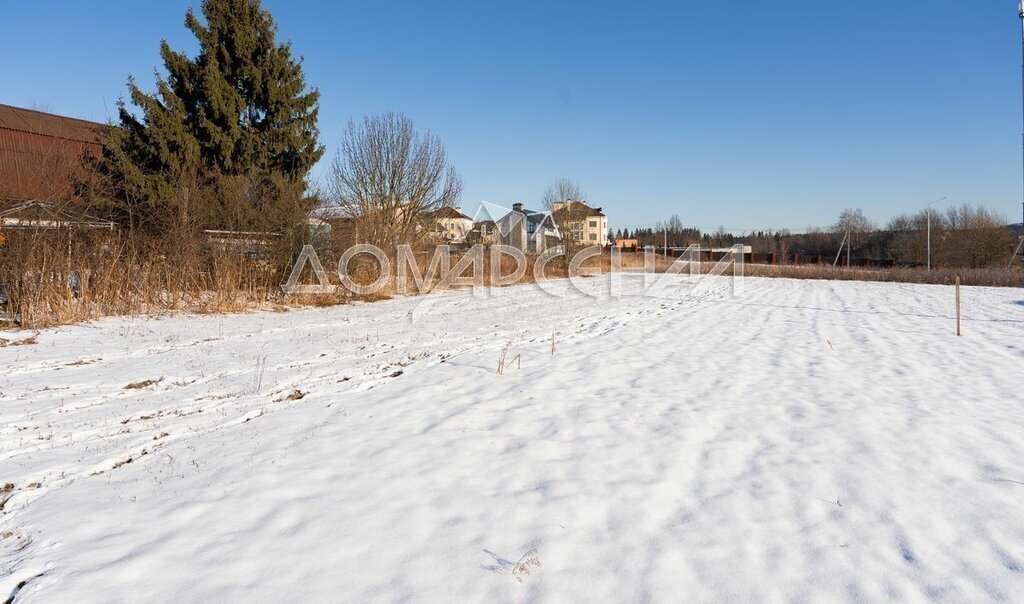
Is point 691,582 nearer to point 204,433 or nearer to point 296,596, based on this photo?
point 296,596

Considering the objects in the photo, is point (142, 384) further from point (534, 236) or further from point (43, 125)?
point (534, 236)

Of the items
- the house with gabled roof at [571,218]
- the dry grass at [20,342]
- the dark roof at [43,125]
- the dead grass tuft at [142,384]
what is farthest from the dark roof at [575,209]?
the dead grass tuft at [142,384]

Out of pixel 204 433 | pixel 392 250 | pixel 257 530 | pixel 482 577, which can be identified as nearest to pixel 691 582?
pixel 482 577

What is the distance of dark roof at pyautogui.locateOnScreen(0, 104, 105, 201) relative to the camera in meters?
11.6

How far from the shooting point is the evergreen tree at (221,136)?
14.8 metres

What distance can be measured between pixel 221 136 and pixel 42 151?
433 centimetres

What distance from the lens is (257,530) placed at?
9.57 ft

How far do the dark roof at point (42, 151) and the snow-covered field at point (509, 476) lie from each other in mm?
5960

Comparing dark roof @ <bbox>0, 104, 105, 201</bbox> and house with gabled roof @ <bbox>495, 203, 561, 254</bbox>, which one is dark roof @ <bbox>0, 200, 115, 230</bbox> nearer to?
dark roof @ <bbox>0, 104, 105, 201</bbox>

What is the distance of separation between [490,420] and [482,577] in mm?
2285

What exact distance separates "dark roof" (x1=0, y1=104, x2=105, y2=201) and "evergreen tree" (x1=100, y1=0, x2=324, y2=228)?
59.3 inches

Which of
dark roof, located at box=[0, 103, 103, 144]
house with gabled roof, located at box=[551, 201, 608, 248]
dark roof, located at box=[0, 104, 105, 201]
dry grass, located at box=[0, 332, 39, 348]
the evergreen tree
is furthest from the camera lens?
house with gabled roof, located at box=[551, 201, 608, 248]

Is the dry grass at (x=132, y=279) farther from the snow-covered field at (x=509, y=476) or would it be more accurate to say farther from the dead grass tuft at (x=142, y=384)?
the dead grass tuft at (x=142, y=384)

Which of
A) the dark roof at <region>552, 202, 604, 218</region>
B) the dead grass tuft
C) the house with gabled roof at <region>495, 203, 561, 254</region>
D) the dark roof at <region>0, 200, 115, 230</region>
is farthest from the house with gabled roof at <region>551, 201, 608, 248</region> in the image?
the dead grass tuft
